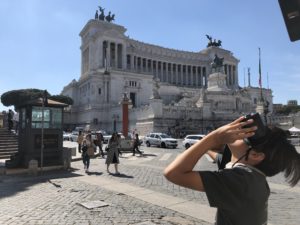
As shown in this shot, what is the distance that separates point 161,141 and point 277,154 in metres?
32.4

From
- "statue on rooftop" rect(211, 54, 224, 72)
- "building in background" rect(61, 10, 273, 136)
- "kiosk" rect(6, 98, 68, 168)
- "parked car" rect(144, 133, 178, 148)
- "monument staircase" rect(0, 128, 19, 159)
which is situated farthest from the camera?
"statue on rooftop" rect(211, 54, 224, 72)

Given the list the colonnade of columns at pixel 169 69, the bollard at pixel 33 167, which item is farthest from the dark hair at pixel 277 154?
the colonnade of columns at pixel 169 69

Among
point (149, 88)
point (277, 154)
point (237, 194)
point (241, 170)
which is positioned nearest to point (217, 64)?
point (149, 88)

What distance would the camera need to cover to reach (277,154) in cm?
252

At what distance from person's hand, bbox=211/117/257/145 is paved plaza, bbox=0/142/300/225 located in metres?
5.36

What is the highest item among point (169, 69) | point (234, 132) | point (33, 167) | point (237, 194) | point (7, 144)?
point (169, 69)

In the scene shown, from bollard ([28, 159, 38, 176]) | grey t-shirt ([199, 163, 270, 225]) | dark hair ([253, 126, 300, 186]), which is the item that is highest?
dark hair ([253, 126, 300, 186])

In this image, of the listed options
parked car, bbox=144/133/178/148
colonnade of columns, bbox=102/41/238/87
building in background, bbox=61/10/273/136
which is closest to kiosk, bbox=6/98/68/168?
parked car, bbox=144/133/178/148

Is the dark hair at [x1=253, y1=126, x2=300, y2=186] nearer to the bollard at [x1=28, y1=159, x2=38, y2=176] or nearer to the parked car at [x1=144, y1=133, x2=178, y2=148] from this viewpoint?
the bollard at [x1=28, y1=159, x2=38, y2=176]

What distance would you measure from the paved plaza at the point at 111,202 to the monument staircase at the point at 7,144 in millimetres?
9402

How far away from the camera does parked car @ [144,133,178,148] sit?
33.7 meters

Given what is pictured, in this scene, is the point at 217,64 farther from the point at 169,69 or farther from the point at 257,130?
the point at 257,130

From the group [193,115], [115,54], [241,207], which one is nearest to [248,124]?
[241,207]

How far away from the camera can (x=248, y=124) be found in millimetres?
2363
